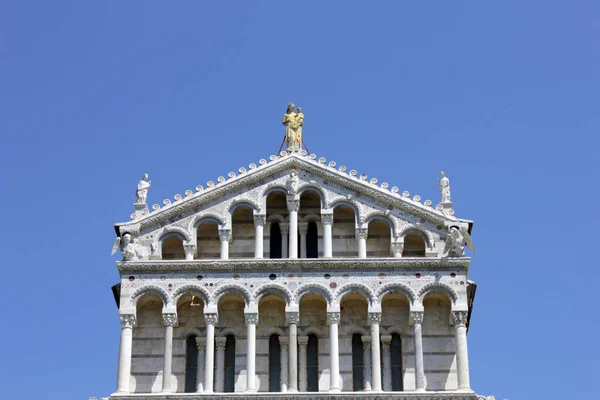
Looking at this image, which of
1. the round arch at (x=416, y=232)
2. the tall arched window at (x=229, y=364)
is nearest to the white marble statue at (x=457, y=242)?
the round arch at (x=416, y=232)

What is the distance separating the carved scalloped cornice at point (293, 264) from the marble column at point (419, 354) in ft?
3.66

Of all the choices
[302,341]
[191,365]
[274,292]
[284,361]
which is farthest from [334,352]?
[191,365]

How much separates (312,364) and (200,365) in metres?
2.36

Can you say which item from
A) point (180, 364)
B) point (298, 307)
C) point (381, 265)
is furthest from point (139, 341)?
point (381, 265)

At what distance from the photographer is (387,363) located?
3133 cm

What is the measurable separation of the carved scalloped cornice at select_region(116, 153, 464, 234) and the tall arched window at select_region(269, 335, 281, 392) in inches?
137

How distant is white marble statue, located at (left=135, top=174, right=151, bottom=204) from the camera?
3272 cm

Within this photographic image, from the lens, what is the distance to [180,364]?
103ft

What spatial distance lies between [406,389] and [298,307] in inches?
111

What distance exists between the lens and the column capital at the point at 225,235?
3222cm

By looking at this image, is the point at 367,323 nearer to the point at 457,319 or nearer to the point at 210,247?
the point at 457,319

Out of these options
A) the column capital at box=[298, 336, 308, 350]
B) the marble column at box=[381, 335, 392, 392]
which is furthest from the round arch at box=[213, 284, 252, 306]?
the marble column at box=[381, 335, 392, 392]

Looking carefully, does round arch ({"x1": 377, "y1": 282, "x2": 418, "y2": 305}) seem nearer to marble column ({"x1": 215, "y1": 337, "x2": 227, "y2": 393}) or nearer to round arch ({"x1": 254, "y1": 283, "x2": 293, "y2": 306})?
round arch ({"x1": 254, "y1": 283, "x2": 293, "y2": 306})

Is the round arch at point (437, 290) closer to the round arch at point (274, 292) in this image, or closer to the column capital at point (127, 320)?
the round arch at point (274, 292)
